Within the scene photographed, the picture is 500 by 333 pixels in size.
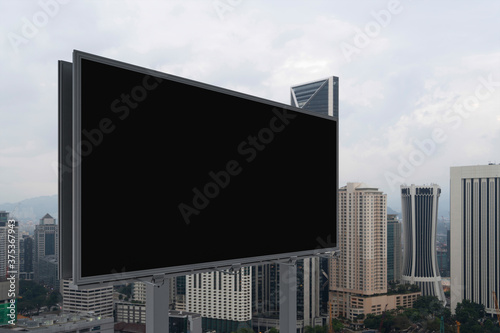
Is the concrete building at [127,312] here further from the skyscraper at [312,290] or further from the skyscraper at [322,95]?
the skyscraper at [322,95]

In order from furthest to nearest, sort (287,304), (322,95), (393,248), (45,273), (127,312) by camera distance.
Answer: (322,95)
(393,248)
(127,312)
(45,273)
(287,304)

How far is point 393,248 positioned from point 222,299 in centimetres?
2032

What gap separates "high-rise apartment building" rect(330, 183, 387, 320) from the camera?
24.1m

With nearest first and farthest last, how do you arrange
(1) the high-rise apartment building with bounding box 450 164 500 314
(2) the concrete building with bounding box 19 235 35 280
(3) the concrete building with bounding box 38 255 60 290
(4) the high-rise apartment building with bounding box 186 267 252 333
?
(4) the high-rise apartment building with bounding box 186 267 252 333, (3) the concrete building with bounding box 38 255 60 290, (2) the concrete building with bounding box 19 235 35 280, (1) the high-rise apartment building with bounding box 450 164 500 314

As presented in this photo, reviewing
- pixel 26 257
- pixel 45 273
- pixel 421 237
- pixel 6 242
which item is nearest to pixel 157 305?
pixel 45 273

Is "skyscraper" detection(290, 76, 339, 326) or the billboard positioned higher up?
the billboard

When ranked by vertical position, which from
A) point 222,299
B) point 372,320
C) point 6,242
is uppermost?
point 6,242

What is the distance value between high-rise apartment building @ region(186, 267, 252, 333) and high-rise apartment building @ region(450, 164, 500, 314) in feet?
47.8

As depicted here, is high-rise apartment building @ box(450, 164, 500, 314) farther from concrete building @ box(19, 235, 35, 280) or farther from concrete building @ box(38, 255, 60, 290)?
concrete building @ box(19, 235, 35, 280)

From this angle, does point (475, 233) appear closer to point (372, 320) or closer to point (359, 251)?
point (359, 251)

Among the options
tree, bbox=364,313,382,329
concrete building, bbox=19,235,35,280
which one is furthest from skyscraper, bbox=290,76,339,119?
concrete building, bbox=19,235,35,280

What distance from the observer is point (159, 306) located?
236 cm

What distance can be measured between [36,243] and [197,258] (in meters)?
12.5

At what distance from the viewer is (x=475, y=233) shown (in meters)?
25.8
